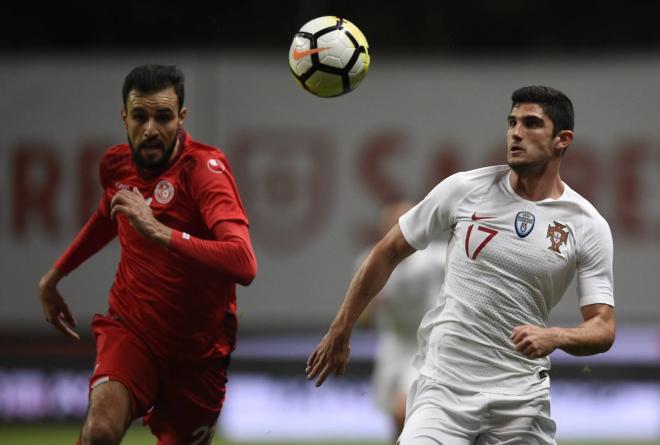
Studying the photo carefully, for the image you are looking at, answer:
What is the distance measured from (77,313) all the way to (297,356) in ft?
9.55

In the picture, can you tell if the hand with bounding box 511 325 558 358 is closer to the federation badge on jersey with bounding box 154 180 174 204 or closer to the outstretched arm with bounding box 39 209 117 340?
the federation badge on jersey with bounding box 154 180 174 204

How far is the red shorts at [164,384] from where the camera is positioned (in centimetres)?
570

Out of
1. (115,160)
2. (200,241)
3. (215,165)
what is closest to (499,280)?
(200,241)

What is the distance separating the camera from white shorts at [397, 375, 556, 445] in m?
5.19

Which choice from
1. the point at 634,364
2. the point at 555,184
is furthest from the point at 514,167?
the point at 634,364

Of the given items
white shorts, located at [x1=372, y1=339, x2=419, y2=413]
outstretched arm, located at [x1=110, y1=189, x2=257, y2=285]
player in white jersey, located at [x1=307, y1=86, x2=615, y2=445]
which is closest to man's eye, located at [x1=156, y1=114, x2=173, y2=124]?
outstretched arm, located at [x1=110, y1=189, x2=257, y2=285]

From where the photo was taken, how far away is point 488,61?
43.8 feet

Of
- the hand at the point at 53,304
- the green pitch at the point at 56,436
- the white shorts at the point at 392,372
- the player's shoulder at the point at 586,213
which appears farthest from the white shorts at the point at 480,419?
the green pitch at the point at 56,436

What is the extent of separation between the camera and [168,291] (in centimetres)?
583

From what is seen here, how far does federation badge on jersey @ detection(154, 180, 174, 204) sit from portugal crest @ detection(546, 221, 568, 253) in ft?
5.82

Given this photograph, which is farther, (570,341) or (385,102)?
(385,102)

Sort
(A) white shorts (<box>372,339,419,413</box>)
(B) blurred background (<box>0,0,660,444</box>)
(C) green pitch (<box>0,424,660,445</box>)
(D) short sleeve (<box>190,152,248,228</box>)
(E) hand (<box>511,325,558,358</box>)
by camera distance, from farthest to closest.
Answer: (B) blurred background (<box>0,0,660,444</box>) → (C) green pitch (<box>0,424,660,445</box>) → (A) white shorts (<box>372,339,419,413</box>) → (D) short sleeve (<box>190,152,248,228</box>) → (E) hand (<box>511,325,558,358</box>)

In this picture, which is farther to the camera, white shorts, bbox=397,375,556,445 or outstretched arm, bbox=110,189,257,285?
outstretched arm, bbox=110,189,257,285

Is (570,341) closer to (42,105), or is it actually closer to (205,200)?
(205,200)
